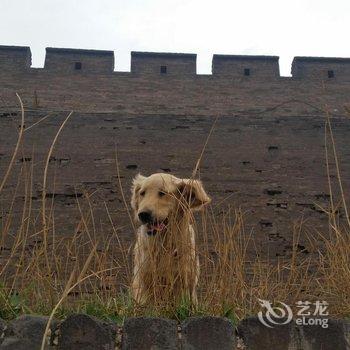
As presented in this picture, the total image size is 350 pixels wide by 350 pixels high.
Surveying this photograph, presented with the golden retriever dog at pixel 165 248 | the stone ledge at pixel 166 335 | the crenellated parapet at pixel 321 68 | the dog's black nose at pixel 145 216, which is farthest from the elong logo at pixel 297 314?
the crenellated parapet at pixel 321 68

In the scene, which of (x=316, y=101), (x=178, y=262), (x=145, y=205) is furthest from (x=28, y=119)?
(x=178, y=262)

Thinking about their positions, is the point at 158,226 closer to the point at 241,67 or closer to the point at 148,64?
the point at 148,64

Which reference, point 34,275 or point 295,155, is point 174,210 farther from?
point 295,155

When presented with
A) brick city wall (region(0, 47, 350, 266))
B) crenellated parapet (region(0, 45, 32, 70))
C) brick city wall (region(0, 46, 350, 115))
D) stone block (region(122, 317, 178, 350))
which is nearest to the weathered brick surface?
brick city wall (region(0, 47, 350, 266))

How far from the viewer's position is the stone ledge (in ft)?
6.63

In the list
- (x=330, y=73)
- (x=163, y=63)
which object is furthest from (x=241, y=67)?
(x=330, y=73)

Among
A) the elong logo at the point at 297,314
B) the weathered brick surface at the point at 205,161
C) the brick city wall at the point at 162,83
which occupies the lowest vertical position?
the elong logo at the point at 297,314

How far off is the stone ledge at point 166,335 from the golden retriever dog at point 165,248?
0.33 m

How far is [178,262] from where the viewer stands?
2646 millimetres

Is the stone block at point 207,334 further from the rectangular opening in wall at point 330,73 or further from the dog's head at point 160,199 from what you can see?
the rectangular opening in wall at point 330,73

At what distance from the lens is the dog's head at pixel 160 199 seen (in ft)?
A: 10.4

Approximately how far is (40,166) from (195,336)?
20.9 feet

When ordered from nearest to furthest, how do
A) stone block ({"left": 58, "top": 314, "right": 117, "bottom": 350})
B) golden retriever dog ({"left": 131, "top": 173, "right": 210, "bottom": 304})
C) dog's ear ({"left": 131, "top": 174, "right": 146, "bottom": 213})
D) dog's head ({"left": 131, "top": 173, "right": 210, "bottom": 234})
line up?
stone block ({"left": 58, "top": 314, "right": 117, "bottom": 350}) < golden retriever dog ({"left": 131, "top": 173, "right": 210, "bottom": 304}) < dog's head ({"left": 131, "top": 173, "right": 210, "bottom": 234}) < dog's ear ({"left": 131, "top": 174, "right": 146, "bottom": 213})

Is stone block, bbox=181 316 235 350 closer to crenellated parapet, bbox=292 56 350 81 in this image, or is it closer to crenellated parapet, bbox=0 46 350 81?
crenellated parapet, bbox=0 46 350 81
